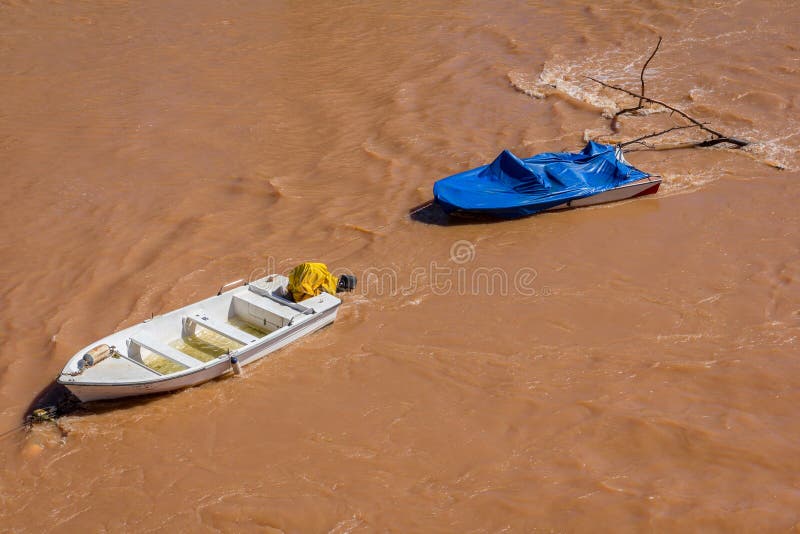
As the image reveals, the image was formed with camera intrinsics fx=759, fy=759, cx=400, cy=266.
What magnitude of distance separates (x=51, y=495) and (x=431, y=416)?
14.0 ft

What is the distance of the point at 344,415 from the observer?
9.09 m

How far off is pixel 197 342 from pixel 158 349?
30.6 inches

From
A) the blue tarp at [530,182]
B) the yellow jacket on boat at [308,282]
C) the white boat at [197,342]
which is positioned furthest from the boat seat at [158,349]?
the blue tarp at [530,182]

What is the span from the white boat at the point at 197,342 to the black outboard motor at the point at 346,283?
613 millimetres

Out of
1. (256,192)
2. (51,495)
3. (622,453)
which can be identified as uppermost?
(256,192)

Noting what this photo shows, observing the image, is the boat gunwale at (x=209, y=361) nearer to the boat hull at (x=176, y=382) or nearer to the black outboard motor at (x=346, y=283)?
the boat hull at (x=176, y=382)

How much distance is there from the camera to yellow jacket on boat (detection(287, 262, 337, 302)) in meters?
10.6

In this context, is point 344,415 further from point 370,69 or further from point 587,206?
point 370,69

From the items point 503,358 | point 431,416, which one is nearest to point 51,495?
point 431,416

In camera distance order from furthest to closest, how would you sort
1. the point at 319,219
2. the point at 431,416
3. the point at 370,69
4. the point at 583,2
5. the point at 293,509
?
→ the point at 583,2, the point at 370,69, the point at 319,219, the point at 431,416, the point at 293,509

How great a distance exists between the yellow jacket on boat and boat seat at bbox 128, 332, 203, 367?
70.3 inches

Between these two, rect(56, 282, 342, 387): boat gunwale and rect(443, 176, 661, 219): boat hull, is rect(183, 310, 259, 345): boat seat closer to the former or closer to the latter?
rect(56, 282, 342, 387): boat gunwale

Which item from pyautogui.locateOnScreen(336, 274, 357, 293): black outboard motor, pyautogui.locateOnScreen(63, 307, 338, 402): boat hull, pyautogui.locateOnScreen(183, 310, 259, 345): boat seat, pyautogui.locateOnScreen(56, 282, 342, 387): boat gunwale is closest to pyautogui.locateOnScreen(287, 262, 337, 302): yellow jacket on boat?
pyautogui.locateOnScreen(56, 282, 342, 387): boat gunwale

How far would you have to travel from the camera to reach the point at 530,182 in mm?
13148
